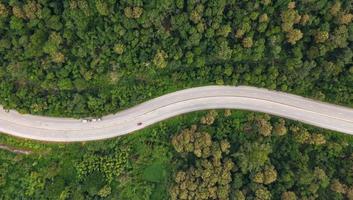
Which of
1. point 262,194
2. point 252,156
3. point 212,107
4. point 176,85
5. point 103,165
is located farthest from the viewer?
point 212,107

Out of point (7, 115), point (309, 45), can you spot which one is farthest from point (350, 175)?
point (7, 115)

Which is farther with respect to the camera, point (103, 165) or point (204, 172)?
point (103, 165)

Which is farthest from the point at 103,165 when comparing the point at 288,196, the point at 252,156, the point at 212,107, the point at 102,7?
the point at 288,196

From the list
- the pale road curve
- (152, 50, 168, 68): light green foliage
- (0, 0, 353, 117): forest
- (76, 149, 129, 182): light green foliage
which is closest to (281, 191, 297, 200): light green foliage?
the pale road curve

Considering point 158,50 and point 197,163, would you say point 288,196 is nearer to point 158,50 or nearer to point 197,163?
point 197,163

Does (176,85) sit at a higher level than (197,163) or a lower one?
higher

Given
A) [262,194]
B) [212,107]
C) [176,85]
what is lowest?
[262,194]

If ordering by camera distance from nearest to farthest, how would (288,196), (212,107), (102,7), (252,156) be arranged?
(102,7)
(288,196)
(252,156)
(212,107)

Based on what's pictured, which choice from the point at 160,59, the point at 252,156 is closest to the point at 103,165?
the point at 160,59
